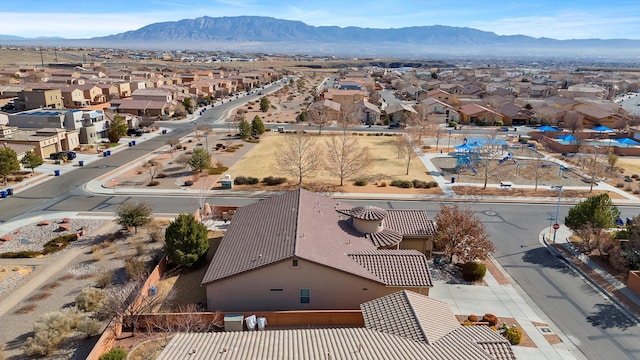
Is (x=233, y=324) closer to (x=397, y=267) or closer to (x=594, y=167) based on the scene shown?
(x=397, y=267)

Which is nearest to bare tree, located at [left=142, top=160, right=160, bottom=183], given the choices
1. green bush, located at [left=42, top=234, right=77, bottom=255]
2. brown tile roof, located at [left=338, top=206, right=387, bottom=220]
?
green bush, located at [left=42, top=234, right=77, bottom=255]

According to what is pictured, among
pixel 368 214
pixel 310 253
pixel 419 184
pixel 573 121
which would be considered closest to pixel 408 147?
pixel 419 184

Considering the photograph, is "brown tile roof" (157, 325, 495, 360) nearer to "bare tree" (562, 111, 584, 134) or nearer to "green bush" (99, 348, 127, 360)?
"green bush" (99, 348, 127, 360)

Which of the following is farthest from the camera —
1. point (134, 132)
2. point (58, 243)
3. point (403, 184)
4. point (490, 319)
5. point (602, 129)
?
point (602, 129)

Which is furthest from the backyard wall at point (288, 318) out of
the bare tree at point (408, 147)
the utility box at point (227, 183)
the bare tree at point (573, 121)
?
the bare tree at point (573, 121)

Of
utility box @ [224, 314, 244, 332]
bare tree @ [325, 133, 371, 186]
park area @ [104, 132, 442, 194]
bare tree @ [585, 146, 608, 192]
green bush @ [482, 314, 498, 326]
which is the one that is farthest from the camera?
bare tree @ [325, 133, 371, 186]

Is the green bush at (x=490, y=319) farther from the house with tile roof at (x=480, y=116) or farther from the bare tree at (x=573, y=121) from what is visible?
the house with tile roof at (x=480, y=116)

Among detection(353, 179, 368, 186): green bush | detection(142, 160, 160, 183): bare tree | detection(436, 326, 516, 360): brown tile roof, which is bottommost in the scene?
detection(353, 179, 368, 186): green bush

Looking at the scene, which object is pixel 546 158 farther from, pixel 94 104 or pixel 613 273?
pixel 94 104
